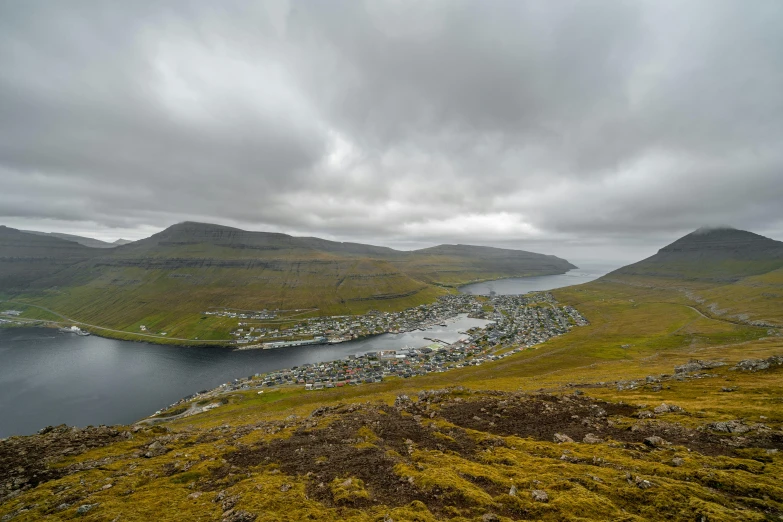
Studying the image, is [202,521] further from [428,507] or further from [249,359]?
[249,359]

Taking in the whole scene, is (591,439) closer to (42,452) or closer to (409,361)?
(42,452)

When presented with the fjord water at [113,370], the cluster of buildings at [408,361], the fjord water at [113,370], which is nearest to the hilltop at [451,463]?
the cluster of buildings at [408,361]

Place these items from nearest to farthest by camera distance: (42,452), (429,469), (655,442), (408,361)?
1. (429,469)
2. (655,442)
3. (42,452)
4. (408,361)

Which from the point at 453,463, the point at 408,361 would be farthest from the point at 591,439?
the point at 408,361

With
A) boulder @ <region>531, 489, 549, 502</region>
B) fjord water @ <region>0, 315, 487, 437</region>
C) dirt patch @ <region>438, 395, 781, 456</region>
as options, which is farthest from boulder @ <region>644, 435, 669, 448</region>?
fjord water @ <region>0, 315, 487, 437</region>

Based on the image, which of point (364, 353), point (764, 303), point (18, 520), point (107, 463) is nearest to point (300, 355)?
point (364, 353)

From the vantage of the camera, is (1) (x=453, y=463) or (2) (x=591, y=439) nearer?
(1) (x=453, y=463)

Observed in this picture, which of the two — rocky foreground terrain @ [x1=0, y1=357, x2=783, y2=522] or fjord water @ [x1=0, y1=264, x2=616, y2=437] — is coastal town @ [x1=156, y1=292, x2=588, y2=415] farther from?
rocky foreground terrain @ [x1=0, y1=357, x2=783, y2=522]
